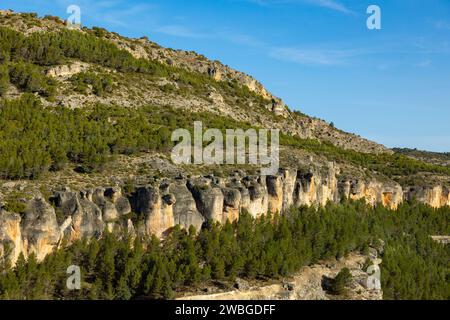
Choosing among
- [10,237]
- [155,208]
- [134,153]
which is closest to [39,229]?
[10,237]

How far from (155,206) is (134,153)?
53.8 ft

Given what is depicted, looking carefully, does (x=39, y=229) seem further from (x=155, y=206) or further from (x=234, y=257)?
(x=234, y=257)

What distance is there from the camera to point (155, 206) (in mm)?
61500

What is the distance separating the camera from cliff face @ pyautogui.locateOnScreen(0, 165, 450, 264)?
5172 cm

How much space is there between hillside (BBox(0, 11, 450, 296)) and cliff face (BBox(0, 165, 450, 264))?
11 centimetres

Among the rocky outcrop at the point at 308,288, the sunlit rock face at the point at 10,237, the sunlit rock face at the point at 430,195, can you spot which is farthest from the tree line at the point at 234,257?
the sunlit rock face at the point at 430,195

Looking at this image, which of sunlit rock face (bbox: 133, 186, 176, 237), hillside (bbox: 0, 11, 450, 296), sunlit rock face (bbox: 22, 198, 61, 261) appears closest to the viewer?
sunlit rock face (bbox: 22, 198, 61, 261)

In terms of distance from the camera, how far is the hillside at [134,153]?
2308 inches

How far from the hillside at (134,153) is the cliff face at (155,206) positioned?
114 millimetres

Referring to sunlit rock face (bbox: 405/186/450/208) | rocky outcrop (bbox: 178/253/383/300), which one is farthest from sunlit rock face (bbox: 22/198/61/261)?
sunlit rock face (bbox: 405/186/450/208)

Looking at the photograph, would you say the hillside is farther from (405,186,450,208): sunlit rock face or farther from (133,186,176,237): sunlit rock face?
(405,186,450,208): sunlit rock face

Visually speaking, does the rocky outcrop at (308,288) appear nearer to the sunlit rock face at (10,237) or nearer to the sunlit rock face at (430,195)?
the sunlit rock face at (10,237)
